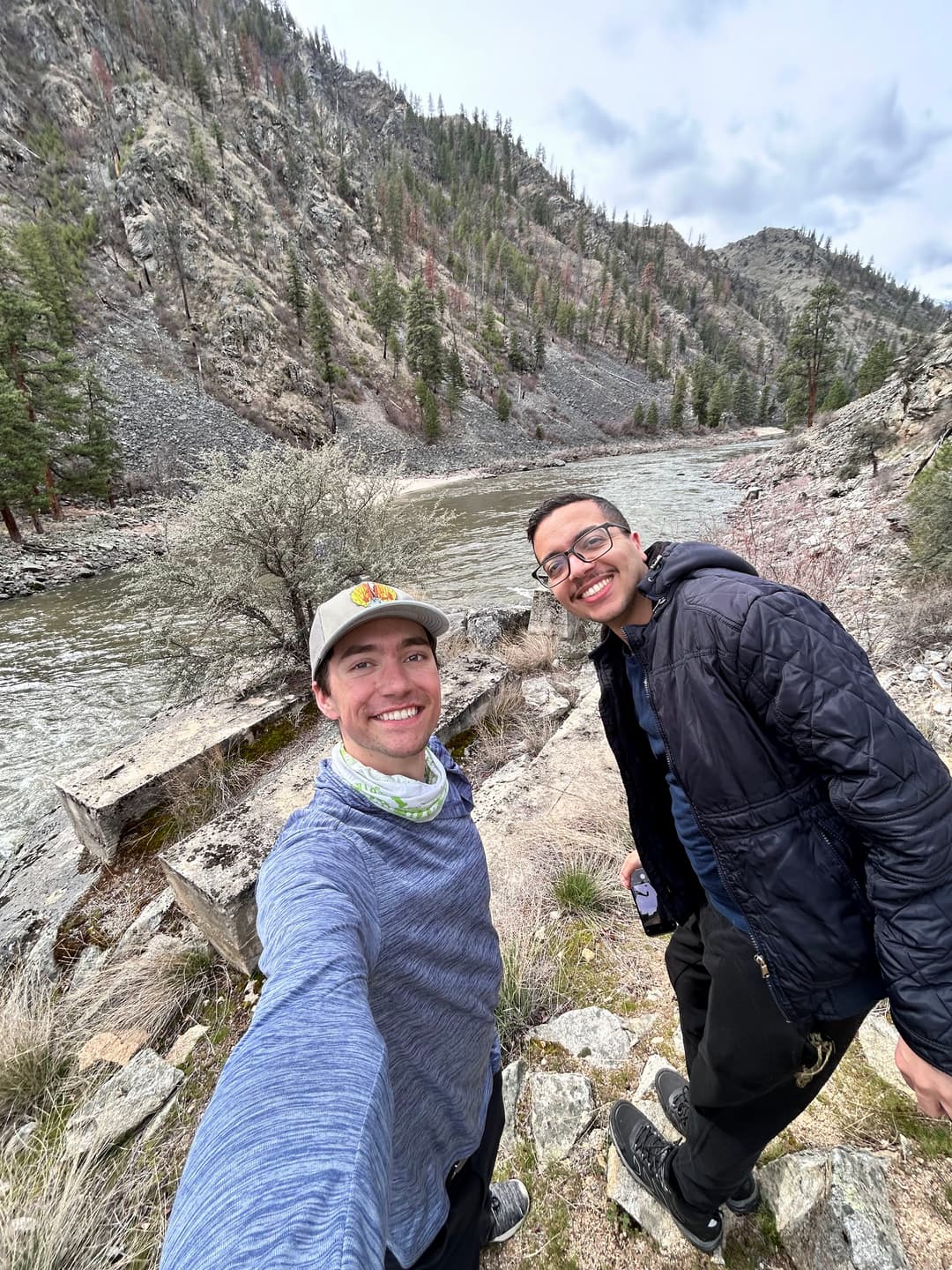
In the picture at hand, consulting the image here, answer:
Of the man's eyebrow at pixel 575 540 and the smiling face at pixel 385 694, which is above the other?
the man's eyebrow at pixel 575 540

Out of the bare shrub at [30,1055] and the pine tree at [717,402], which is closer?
the bare shrub at [30,1055]

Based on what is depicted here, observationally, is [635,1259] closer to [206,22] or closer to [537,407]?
[537,407]

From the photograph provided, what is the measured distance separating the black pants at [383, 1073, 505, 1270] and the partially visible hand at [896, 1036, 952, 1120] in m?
1.10

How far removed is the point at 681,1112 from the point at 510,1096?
25.4 inches

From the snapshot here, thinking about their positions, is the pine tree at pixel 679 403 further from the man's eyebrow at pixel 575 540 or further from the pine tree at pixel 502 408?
the man's eyebrow at pixel 575 540

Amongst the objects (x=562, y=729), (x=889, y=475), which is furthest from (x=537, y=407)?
(x=562, y=729)

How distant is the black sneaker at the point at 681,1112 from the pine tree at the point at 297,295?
5057 cm

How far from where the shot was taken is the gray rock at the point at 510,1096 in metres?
1.81

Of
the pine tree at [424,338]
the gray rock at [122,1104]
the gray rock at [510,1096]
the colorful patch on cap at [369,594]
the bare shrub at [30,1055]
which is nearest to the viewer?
the colorful patch on cap at [369,594]

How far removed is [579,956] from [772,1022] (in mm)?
1497

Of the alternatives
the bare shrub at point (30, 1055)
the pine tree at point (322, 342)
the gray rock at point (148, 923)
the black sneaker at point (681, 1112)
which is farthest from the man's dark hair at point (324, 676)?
the pine tree at point (322, 342)

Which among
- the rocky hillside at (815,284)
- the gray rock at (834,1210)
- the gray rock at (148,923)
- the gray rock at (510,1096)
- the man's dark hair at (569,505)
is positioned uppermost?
the rocky hillside at (815,284)

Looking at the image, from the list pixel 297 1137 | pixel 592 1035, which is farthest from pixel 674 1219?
pixel 297 1137

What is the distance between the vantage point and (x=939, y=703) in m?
4.17
